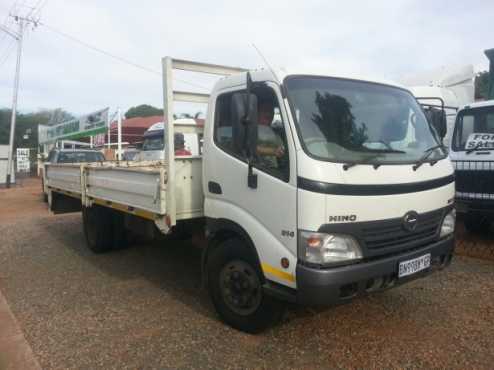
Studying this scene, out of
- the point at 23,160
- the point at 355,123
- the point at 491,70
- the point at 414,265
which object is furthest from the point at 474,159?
the point at 23,160

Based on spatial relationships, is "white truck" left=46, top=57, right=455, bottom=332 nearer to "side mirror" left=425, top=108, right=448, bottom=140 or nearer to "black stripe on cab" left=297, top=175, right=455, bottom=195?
"black stripe on cab" left=297, top=175, right=455, bottom=195

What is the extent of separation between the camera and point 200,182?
4.04m

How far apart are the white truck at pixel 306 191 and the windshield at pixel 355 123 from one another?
11 millimetres

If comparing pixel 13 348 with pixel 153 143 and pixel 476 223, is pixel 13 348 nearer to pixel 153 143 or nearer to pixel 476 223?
pixel 476 223

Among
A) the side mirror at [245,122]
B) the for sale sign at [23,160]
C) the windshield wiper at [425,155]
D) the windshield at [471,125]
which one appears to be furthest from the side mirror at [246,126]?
the for sale sign at [23,160]

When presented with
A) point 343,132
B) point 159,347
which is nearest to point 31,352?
point 159,347

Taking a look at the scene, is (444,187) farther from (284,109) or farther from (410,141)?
(284,109)

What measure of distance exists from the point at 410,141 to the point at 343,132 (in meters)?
0.74

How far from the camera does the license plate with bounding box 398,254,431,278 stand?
3.04 meters

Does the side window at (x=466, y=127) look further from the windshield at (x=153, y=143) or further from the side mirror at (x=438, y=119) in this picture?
the windshield at (x=153, y=143)

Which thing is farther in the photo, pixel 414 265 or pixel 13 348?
pixel 13 348

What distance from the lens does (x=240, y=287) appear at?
346 centimetres

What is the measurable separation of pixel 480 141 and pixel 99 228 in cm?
580

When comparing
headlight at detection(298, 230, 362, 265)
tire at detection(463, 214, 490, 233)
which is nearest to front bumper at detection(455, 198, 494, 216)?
tire at detection(463, 214, 490, 233)
